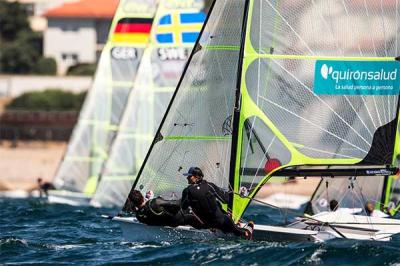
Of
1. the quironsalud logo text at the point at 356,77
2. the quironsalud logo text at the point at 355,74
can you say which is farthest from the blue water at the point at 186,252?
the quironsalud logo text at the point at 355,74

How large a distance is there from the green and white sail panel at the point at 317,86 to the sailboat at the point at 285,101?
1 cm

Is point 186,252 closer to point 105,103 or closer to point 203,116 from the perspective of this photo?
point 203,116

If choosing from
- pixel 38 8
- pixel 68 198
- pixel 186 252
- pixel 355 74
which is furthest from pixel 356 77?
pixel 38 8

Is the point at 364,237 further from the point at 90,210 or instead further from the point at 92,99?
the point at 92,99

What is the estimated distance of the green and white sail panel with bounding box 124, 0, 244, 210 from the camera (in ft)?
59.8

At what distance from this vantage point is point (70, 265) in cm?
1577

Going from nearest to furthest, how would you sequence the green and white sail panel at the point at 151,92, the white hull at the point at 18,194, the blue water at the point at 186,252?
1. the blue water at the point at 186,252
2. the green and white sail panel at the point at 151,92
3. the white hull at the point at 18,194

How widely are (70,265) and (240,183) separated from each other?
10.6ft

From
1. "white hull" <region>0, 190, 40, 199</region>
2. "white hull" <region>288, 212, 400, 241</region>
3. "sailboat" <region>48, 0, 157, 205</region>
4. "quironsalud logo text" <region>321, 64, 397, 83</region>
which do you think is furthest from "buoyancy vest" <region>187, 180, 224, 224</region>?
"white hull" <region>0, 190, 40, 199</region>

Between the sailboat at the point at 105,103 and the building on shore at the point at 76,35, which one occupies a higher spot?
the building on shore at the point at 76,35

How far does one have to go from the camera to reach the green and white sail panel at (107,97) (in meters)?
33.0

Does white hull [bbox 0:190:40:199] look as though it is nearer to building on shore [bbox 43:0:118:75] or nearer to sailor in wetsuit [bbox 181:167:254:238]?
sailor in wetsuit [bbox 181:167:254:238]

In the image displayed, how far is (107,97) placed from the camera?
112ft

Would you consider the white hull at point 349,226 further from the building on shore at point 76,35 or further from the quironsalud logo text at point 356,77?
the building on shore at point 76,35
